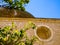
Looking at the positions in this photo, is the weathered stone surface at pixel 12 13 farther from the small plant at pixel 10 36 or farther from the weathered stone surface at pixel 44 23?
the small plant at pixel 10 36

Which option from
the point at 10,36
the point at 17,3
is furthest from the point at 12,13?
the point at 10,36

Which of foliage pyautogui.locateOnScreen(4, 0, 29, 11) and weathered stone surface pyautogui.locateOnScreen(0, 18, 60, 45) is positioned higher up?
foliage pyautogui.locateOnScreen(4, 0, 29, 11)

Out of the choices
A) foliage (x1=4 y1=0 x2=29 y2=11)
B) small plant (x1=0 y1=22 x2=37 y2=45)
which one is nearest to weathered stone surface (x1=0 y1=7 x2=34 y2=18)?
foliage (x1=4 y1=0 x2=29 y2=11)

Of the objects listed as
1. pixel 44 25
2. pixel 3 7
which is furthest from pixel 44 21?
pixel 3 7

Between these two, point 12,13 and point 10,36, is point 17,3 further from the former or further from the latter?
point 10,36

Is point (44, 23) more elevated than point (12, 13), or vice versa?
point (12, 13)

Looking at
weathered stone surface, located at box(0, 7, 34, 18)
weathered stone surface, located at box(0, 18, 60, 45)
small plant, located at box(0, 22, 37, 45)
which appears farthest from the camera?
weathered stone surface, located at box(0, 7, 34, 18)

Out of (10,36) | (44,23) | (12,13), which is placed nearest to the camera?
(10,36)

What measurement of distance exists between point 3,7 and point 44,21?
4.98ft

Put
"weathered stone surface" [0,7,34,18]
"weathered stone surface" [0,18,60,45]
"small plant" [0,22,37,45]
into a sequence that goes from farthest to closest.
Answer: "weathered stone surface" [0,7,34,18], "weathered stone surface" [0,18,60,45], "small plant" [0,22,37,45]

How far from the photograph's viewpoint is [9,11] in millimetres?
8391

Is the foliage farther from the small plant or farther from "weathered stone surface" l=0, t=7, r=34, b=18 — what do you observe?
the small plant

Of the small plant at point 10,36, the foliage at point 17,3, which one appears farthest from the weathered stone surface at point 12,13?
the small plant at point 10,36

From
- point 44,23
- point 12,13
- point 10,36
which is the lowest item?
point 10,36
